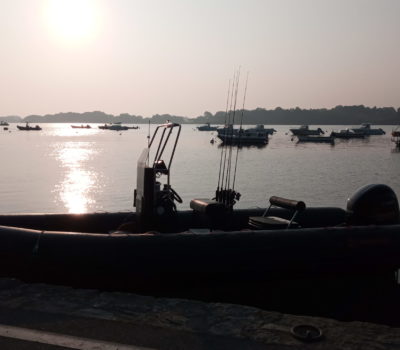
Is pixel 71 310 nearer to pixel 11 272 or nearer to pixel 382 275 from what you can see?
pixel 11 272

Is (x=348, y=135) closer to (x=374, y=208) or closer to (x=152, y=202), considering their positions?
(x=374, y=208)

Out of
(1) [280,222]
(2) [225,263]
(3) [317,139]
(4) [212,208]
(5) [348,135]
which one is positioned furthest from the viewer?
(5) [348,135]

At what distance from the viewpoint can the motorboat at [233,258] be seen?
6.29m

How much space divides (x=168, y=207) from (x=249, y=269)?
1630 mm

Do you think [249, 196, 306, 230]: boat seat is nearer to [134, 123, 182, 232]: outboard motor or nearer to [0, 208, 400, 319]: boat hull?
[0, 208, 400, 319]: boat hull

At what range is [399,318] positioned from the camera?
6.27m

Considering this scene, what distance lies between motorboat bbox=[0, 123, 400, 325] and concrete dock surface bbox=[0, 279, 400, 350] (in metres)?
1.61

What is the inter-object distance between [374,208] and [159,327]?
4.79m

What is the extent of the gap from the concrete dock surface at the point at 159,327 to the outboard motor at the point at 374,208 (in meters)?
3.85

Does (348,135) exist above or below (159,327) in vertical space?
below

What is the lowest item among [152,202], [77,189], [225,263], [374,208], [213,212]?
[77,189]

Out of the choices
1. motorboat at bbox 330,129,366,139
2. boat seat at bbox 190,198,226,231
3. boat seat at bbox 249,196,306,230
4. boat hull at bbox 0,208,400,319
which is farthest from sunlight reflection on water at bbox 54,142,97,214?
motorboat at bbox 330,129,366,139

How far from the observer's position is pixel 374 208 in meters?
7.75

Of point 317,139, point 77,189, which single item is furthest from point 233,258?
point 317,139
